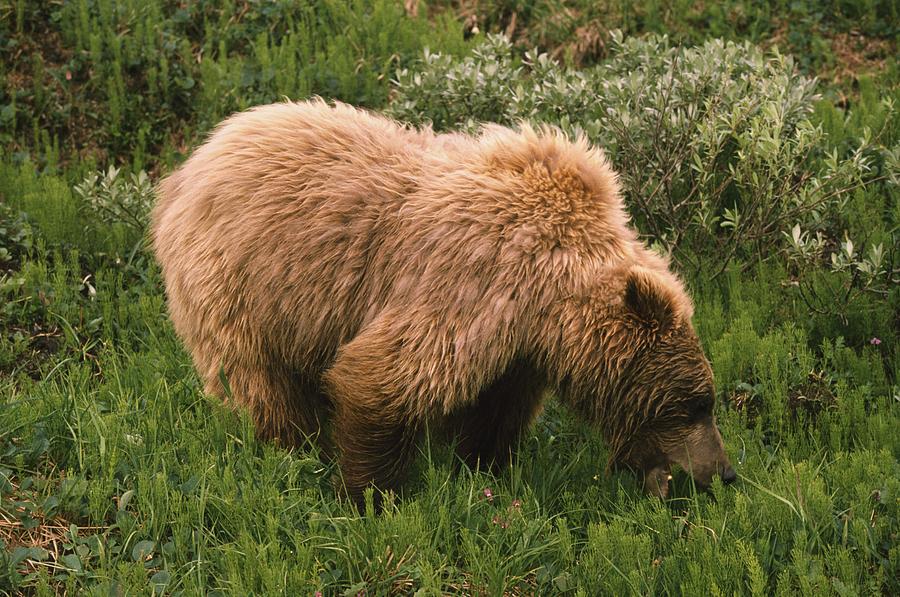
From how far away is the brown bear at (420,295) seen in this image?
4477 millimetres

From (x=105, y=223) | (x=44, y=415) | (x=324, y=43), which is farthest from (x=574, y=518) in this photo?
(x=324, y=43)

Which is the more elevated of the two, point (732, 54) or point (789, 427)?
point (732, 54)

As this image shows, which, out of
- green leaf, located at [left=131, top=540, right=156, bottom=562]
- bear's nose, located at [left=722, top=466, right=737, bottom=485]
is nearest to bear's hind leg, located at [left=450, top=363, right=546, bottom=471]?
bear's nose, located at [left=722, top=466, right=737, bottom=485]

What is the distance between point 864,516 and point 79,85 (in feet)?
22.3

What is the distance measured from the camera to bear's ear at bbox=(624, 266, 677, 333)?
4445mm

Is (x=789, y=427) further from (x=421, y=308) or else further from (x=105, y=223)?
(x=105, y=223)

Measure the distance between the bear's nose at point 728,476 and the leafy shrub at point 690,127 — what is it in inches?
85.5

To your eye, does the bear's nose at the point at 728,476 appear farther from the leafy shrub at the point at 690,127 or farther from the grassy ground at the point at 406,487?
the leafy shrub at the point at 690,127

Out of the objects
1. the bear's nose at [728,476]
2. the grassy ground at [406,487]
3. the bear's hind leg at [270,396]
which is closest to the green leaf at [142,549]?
the grassy ground at [406,487]

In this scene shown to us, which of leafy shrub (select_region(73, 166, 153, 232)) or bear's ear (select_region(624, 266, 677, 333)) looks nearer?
bear's ear (select_region(624, 266, 677, 333))

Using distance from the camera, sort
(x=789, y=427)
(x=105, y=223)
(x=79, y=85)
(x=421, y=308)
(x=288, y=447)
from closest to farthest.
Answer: (x=421, y=308) < (x=288, y=447) < (x=789, y=427) < (x=105, y=223) < (x=79, y=85)

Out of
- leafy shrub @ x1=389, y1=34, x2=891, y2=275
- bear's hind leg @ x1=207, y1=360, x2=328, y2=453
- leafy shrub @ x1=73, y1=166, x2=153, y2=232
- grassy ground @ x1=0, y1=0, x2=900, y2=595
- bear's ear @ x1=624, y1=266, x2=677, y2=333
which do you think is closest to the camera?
grassy ground @ x1=0, y1=0, x2=900, y2=595

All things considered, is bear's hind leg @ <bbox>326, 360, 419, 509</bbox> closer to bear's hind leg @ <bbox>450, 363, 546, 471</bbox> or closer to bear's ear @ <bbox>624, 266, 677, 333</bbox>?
bear's hind leg @ <bbox>450, 363, 546, 471</bbox>

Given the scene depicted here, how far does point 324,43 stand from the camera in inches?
366
